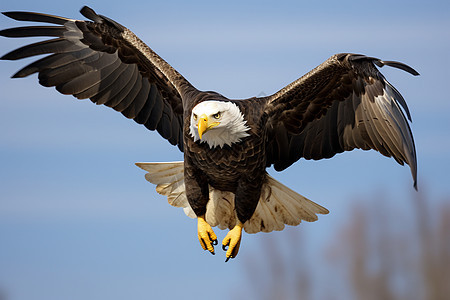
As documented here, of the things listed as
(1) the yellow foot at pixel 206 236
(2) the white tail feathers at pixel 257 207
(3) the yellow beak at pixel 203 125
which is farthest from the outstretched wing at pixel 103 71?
(3) the yellow beak at pixel 203 125

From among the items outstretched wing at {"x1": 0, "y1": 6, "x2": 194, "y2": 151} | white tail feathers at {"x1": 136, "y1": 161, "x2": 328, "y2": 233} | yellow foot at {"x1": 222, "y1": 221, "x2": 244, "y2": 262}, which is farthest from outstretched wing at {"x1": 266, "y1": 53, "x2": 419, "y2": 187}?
outstretched wing at {"x1": 0, "y1": 6, "x2": 194, "y2": 151}

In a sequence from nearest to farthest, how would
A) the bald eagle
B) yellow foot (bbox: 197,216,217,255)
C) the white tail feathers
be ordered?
1. the bald eagle
2. yellow foot (bbox: 197,216,217,255)
3. the white tail feathers

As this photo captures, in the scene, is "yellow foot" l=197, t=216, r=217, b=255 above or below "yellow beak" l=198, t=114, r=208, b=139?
below

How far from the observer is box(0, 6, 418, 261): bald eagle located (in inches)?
278

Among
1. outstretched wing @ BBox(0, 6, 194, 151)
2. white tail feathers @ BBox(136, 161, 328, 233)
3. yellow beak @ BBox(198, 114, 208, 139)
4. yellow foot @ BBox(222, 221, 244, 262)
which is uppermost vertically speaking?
outstretched wing @ BBox(0, 6, 194, 151)

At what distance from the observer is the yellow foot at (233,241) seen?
7.54 meters

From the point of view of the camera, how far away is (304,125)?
7.68 meters

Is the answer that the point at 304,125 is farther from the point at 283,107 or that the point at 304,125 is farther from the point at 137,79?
the point at 137,79

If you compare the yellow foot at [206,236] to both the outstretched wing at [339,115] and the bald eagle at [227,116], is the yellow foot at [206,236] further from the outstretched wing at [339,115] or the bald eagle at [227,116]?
the outstretched wing at [339,115]

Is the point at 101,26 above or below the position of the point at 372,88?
above

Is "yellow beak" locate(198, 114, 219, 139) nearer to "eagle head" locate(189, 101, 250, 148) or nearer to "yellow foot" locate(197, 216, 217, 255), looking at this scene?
"eagle head" locate(189, 101, 250, 148)

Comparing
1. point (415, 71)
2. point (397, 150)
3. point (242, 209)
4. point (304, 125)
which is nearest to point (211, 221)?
point (242, 209)

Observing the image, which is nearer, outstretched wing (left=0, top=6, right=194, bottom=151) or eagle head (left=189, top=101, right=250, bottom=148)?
eagle head (left=189, top=101, right=250, bottom=148)

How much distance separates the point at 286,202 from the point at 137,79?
1667mm
